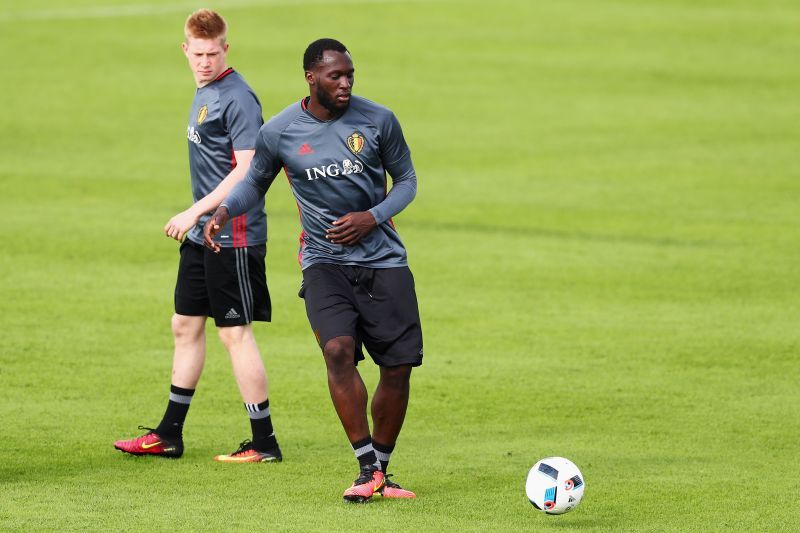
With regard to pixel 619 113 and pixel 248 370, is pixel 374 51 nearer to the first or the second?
pixel 619 113

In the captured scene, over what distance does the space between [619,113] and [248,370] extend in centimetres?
1649

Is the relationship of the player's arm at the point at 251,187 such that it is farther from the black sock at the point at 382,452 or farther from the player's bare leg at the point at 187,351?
the black sock at the point at 382,452

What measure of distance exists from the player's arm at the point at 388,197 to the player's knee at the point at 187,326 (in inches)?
60.6

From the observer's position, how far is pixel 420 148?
21703mm

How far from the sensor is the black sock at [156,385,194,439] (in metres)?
8.79

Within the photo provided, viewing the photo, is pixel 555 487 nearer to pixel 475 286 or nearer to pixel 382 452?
pixel 382 452

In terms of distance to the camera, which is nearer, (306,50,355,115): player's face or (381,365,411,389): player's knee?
(306,50,355,115): player's face

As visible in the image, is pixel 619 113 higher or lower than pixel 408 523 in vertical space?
higher

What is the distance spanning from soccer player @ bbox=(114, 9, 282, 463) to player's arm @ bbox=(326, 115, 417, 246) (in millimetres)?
1018

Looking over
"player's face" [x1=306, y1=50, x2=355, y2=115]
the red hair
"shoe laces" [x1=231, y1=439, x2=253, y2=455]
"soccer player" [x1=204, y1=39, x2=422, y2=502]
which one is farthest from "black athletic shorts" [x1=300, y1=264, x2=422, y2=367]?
the red hair

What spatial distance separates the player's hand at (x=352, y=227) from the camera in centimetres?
758

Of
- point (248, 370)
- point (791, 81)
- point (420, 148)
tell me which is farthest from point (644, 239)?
point (791, 81)

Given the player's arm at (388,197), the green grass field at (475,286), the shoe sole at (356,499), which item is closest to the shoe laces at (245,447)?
the green grass field at (475,286)

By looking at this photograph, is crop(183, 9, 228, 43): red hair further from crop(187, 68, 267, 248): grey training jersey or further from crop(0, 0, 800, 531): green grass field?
crop(0, 0, 800, 531): green grass field
